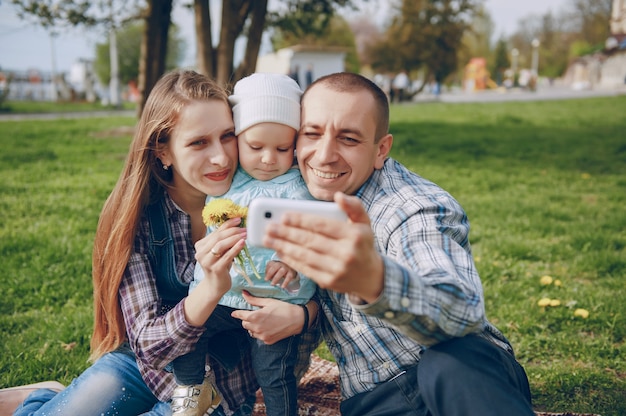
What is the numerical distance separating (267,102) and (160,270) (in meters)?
0.90

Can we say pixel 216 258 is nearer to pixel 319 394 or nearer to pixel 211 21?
pixel 319 394

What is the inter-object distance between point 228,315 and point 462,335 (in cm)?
102

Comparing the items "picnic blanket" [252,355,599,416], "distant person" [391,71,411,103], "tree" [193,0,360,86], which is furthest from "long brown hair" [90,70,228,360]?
"distant person" [391,71,411,103]

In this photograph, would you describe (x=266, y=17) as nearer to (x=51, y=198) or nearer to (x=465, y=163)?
(x=465, y=163)

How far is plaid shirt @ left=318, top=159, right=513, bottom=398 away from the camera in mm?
1567

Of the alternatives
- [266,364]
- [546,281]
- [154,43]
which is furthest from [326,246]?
[154,43]

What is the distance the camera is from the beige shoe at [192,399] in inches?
90.7

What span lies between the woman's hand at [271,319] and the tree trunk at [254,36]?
9.40 metres

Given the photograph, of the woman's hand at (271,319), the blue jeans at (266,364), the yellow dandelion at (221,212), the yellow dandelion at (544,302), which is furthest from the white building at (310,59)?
the yellow dandelion at (221,212)

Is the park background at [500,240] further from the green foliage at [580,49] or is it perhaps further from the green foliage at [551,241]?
the green foliage at [580,49]

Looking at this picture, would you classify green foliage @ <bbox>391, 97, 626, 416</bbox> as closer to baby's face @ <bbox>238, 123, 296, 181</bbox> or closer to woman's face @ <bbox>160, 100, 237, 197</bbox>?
baby's face @ <bbox>238, 123, 296, 181</bbox>

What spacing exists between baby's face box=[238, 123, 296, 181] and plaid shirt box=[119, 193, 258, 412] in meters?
0.45

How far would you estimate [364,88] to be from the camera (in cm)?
219

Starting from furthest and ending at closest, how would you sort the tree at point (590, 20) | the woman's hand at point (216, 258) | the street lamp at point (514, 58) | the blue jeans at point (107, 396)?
1. the street lamp at point (514, 58)
2. the tree at point (590, 20)
3. the blue jeans at point (107, 396)
4. the woman's hand at point (216, 258)
